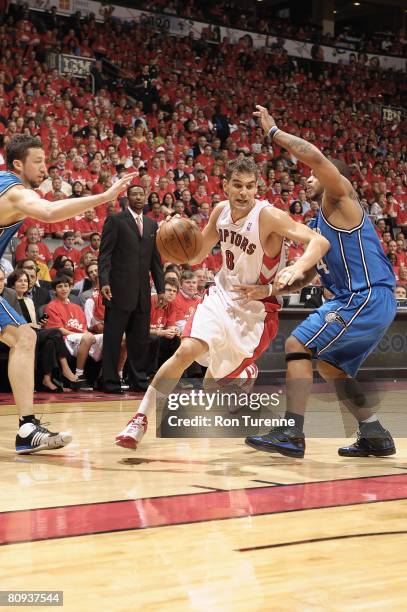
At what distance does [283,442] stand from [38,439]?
1.31 metres

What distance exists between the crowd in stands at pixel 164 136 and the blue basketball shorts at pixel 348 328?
Result: 3.41m

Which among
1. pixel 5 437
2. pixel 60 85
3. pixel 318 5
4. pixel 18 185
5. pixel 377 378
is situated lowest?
pixel 377 378

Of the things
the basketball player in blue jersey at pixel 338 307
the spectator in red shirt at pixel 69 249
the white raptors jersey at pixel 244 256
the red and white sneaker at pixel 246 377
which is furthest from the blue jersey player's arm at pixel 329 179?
the spectator in red shirt at pixel 69 249

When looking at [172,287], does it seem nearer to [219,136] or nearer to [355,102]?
[219,136]

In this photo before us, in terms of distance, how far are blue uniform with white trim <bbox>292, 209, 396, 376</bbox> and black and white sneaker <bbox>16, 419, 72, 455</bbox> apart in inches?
54.5

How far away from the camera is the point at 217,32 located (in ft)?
69.1

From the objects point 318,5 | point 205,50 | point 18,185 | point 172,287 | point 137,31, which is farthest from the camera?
point 318,5

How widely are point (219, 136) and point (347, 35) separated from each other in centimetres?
1136

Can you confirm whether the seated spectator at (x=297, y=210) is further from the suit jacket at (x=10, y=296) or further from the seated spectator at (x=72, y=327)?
the suit jacket at (x=10, y=296)

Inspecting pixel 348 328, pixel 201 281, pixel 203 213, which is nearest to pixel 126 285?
pixel 201 281

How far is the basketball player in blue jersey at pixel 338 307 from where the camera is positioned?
185 inches

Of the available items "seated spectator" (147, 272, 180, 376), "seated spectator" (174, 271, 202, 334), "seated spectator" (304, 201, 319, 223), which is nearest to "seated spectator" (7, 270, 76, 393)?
"seated spectator" (147, 272, 180, 376)

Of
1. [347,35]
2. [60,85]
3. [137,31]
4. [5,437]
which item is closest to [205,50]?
[137,31]

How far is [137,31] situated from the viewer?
1908 cm
